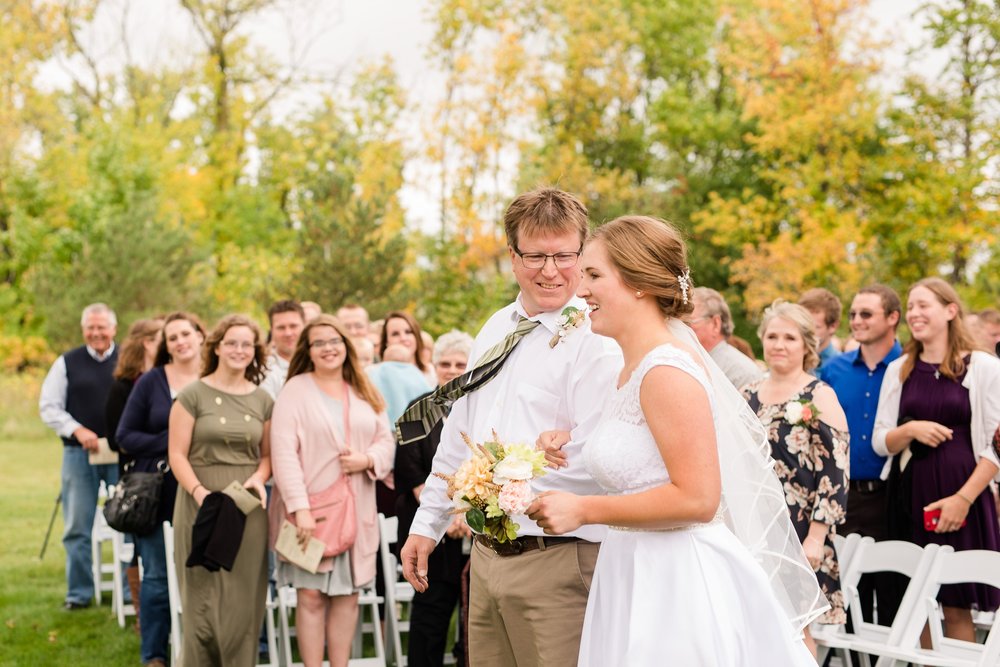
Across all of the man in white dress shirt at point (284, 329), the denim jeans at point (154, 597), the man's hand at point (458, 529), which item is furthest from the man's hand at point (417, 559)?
the man in white dress shirt at point (284, 329)

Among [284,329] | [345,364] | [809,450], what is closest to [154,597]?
[345,364]

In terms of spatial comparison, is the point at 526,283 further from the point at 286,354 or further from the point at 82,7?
the point at 82,7

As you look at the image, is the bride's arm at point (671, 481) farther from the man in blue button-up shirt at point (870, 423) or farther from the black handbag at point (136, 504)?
the black handbag at point (136, 504)

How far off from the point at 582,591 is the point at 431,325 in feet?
79.3

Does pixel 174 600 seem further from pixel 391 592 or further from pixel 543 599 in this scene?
pixel 543 599

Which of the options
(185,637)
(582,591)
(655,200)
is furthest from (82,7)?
(582,591)

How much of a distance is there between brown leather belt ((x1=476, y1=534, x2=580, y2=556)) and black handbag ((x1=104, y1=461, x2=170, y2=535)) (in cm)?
377

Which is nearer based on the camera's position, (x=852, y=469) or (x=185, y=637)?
(x=185, y=637)

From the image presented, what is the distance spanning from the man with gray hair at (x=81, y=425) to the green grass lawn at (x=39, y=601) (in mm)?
393

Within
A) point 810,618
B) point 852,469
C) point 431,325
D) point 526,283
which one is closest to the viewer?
point 810,618

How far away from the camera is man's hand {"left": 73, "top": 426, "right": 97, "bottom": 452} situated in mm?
8555

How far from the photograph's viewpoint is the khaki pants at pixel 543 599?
3.43m

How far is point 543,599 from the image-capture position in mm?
3436

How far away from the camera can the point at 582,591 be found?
3449 mm
